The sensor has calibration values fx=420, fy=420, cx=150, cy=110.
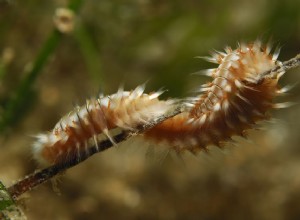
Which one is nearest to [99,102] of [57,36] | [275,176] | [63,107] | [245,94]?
[245,94]

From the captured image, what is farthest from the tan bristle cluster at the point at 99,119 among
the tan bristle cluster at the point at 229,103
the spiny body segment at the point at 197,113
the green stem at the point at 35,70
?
the green stem at the point at 35,70

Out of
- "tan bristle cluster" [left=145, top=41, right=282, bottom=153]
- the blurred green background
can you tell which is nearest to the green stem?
the blurred green background

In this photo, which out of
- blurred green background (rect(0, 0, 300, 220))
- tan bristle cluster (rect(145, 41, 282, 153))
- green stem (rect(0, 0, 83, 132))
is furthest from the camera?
blurred green background (rect(0, 0, 300, 220))

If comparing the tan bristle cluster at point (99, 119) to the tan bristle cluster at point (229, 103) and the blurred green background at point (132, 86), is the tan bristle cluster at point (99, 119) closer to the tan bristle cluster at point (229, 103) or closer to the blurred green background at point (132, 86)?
the tan bristle cluster at point (229, 103)

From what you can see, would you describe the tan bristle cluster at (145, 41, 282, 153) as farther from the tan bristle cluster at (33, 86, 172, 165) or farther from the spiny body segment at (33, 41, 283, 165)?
the tan bristle cluster at (33, 86, 172, 165)

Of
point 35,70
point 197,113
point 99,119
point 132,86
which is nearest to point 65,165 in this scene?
point 99,119

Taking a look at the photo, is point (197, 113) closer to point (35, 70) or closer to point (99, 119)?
point (99, 119)
